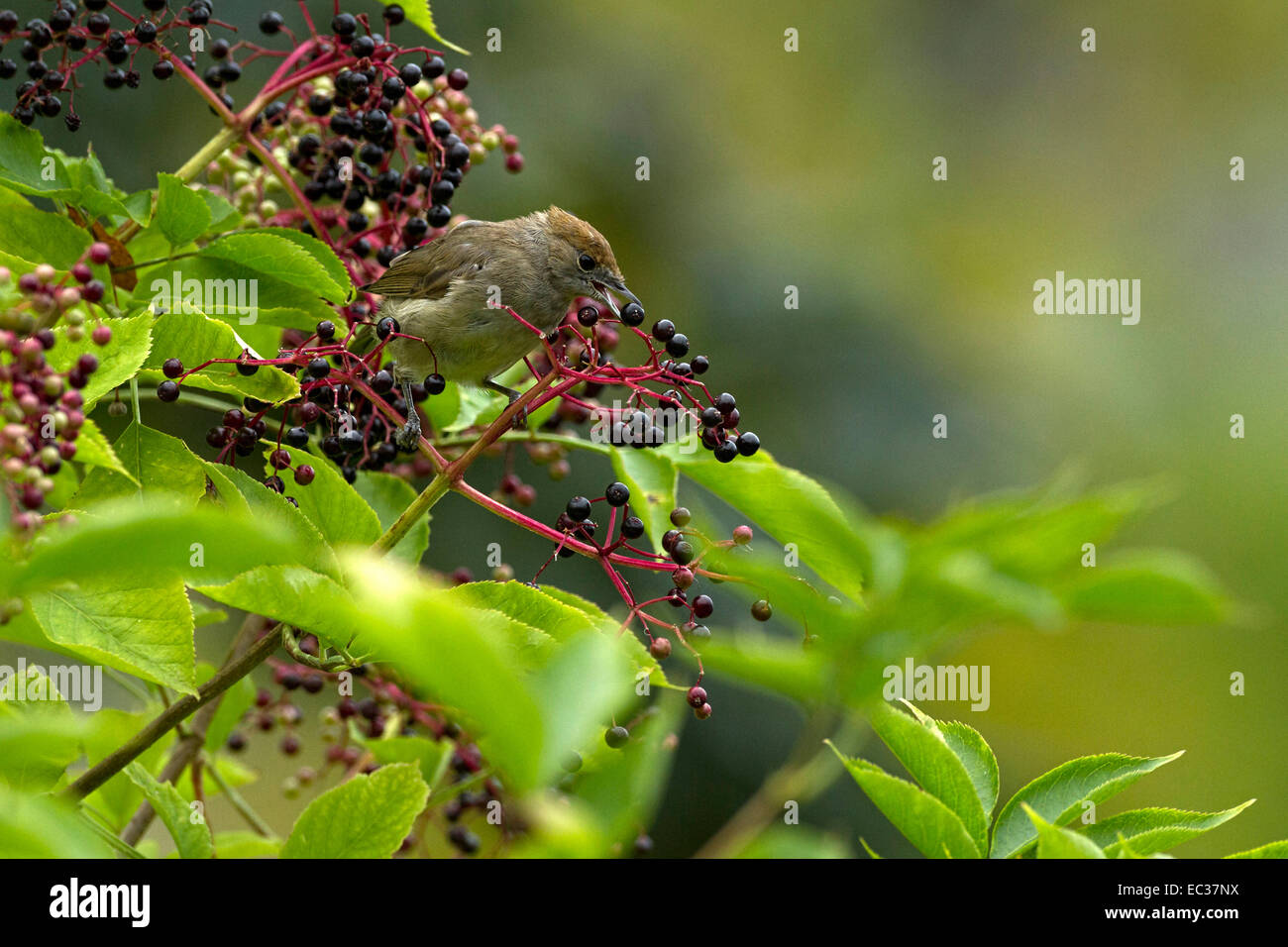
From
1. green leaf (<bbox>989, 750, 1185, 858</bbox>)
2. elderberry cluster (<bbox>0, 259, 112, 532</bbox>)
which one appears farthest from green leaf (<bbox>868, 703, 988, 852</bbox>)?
elderberry cluster (<bbox>0, 259, 112, 532</bbox>)

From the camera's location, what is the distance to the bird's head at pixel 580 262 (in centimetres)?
316

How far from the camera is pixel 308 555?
149 centimetres

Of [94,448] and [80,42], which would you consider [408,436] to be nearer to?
[94,448]

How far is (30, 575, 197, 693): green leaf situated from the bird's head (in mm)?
1875

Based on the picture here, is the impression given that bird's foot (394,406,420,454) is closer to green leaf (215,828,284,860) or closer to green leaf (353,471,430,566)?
green leaf (353,471,430,566)

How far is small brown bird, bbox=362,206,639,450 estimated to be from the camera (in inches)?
108

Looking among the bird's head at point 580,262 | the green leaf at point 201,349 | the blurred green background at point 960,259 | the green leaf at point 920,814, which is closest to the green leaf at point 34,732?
the green leaf at point 201,349

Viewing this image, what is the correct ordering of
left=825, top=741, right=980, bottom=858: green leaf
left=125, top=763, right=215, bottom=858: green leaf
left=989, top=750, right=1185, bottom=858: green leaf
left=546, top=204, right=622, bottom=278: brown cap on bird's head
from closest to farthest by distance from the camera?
left=825, top=741, right=980, bottom=858: green leaf, left=989, top=750, right=1185, bottom=858: green leaf, left=125, top=763, right=215, bottom=858: green leaf, left=546, top=204, right=622, bottom=278: brown cap on bird's head

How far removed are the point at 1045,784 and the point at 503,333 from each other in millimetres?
1798

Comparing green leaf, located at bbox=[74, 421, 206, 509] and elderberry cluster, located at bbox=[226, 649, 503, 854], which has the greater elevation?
green leaf, located at bbox=[74, 421, 206, 509]

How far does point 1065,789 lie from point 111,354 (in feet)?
4.00

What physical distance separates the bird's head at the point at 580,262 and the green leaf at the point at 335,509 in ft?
5.24
